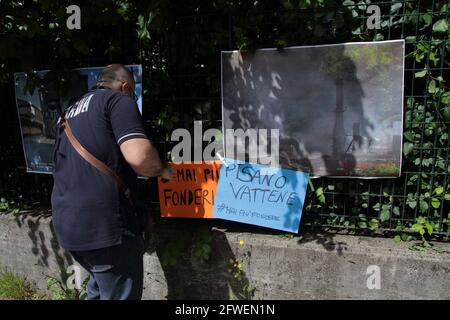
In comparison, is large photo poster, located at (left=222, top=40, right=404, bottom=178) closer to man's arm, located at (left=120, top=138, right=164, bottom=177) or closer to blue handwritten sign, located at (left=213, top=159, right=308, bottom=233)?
blue handwritten sign, located at (left=213, top=159, right=308, bottom=233)

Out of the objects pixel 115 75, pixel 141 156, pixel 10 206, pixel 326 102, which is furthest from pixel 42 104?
pixel 326 102

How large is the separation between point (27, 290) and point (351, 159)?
3183 millimetres

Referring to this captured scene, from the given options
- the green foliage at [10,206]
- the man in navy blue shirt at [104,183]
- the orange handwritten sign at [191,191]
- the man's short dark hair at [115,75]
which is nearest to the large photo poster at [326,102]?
the orange handwritten sign at [191,191]

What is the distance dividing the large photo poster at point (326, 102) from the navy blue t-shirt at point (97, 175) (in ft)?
3.56

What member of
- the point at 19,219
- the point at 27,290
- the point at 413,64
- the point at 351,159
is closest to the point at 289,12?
the point at 413,64

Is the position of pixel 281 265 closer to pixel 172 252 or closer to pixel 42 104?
pixel 172 252

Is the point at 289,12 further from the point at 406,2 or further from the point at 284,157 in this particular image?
the point at 284,157

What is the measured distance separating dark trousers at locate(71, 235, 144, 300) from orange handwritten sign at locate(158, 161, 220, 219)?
0.85 m

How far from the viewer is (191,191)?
3432 mm

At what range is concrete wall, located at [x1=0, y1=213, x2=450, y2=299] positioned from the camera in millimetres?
2914

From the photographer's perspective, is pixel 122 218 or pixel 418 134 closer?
pixel 122 218

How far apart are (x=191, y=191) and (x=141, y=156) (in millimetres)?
1151

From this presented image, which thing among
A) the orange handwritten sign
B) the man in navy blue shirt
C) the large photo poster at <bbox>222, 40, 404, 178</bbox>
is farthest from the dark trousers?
the large photo poster at <bbox>222, 40, 404, 178</bbox>

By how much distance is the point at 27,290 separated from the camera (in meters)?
4.06
